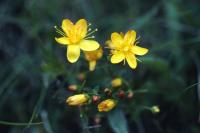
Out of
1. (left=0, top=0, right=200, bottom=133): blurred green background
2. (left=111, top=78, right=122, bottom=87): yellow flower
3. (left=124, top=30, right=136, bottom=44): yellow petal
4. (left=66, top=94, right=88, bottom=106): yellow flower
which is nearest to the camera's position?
(left=66, top=94, right=88, bottom=106): yellow flower

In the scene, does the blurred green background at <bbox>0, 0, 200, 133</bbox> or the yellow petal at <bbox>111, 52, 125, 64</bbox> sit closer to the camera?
the yellow petal at <bbox>111, 52, 125, 64</bbox>

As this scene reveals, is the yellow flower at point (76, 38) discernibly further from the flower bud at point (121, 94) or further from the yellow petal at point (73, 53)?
the flower bud at point (121, 94)

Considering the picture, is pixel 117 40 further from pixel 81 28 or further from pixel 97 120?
pixel 97 120

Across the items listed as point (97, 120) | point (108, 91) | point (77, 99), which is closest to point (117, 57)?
point (108, 91)

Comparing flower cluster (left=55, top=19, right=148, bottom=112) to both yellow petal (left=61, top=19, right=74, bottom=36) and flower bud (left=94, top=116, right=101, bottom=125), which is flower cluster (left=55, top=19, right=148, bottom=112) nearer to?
yellow petal (left=61, top=19, right=74, bottom=36)

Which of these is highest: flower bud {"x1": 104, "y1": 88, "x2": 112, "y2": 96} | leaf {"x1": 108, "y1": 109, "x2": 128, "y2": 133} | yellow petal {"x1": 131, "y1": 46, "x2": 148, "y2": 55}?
yellow petal {"x1": 131, "y1": 46, "x2": 148, "y2": 55}

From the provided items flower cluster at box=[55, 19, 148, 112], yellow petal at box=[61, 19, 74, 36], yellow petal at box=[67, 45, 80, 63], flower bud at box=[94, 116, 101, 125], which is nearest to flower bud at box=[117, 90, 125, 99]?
flower cluster at box=[55, 19, 148, 112]

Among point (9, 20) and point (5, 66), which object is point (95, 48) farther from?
point (9, 20)

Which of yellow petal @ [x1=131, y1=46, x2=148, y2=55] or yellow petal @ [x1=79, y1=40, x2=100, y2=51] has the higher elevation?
yellow petal @ [x1=79, y1=40, x2=100, y2=51]

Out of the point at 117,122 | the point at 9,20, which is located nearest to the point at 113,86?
the point at 117,122
